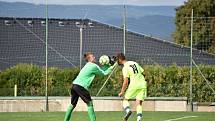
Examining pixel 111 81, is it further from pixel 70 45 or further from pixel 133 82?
pixel 133 82

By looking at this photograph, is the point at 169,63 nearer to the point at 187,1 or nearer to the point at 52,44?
the point at 52,44

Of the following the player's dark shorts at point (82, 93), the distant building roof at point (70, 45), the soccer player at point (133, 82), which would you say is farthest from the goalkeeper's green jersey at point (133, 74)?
the distant building roof at point (70, 45)

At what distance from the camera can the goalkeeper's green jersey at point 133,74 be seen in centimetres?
1892

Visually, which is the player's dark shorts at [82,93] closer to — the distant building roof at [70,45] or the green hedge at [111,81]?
the green hedge at [111,81]

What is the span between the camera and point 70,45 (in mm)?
34750

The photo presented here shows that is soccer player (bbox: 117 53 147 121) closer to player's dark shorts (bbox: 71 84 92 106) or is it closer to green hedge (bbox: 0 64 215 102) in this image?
player's dark shorts (bbox: 71 84 92 106)

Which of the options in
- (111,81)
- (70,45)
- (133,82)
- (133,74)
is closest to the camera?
(133,74)

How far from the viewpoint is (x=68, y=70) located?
32125mm

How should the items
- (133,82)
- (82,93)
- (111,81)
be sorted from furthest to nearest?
(111,81) < (133,82) < (82,93)

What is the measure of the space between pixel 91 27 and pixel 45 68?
4.96 m

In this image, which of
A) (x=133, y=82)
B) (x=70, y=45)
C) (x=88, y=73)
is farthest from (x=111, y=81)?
(x=88, y=73)

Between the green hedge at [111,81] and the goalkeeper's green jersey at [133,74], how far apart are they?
35.5ft

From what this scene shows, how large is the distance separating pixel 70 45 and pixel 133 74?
1600 centimetres

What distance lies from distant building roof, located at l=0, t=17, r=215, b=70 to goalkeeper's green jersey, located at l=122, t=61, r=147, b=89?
12.9m
